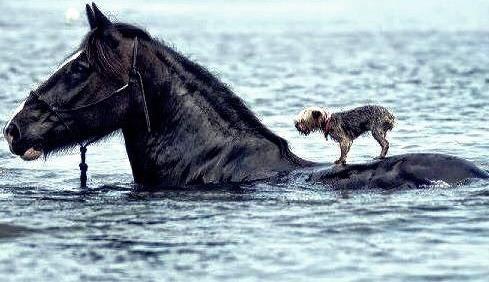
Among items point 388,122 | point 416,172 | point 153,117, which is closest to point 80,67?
point 153,117

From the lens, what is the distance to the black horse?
12578 millimetres

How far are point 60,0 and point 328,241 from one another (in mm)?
61847

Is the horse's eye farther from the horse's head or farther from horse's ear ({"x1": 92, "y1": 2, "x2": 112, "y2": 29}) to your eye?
horse's ear ({"x1": 92, "y1": 2, "x2": 112, "y2": 29})

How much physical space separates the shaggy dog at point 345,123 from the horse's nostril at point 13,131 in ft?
9.29

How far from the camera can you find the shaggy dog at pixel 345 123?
13781mm

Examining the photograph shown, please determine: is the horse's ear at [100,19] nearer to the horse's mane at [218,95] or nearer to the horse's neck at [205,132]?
the horse's mane at [218,95]

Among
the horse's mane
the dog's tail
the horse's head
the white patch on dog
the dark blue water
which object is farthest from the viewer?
the dog's tail

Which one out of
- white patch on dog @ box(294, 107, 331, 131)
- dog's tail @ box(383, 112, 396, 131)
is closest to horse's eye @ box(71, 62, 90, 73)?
white patch on dog @ box(294, 107, 331, 131)

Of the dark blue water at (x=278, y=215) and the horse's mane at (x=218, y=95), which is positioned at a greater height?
the horse's mane at (x=218, y=95)

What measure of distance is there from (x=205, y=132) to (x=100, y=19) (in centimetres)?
143

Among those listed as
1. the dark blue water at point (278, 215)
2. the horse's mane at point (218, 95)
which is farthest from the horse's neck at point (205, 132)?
the dark blue water at point (278, 215)

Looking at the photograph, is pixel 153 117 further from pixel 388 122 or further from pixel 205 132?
pixel 388 122

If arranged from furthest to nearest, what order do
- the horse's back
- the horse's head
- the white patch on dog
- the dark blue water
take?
the white patch on dog < the horse's head < the horse's back < the dark blue water

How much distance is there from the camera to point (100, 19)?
12398 millimetres
